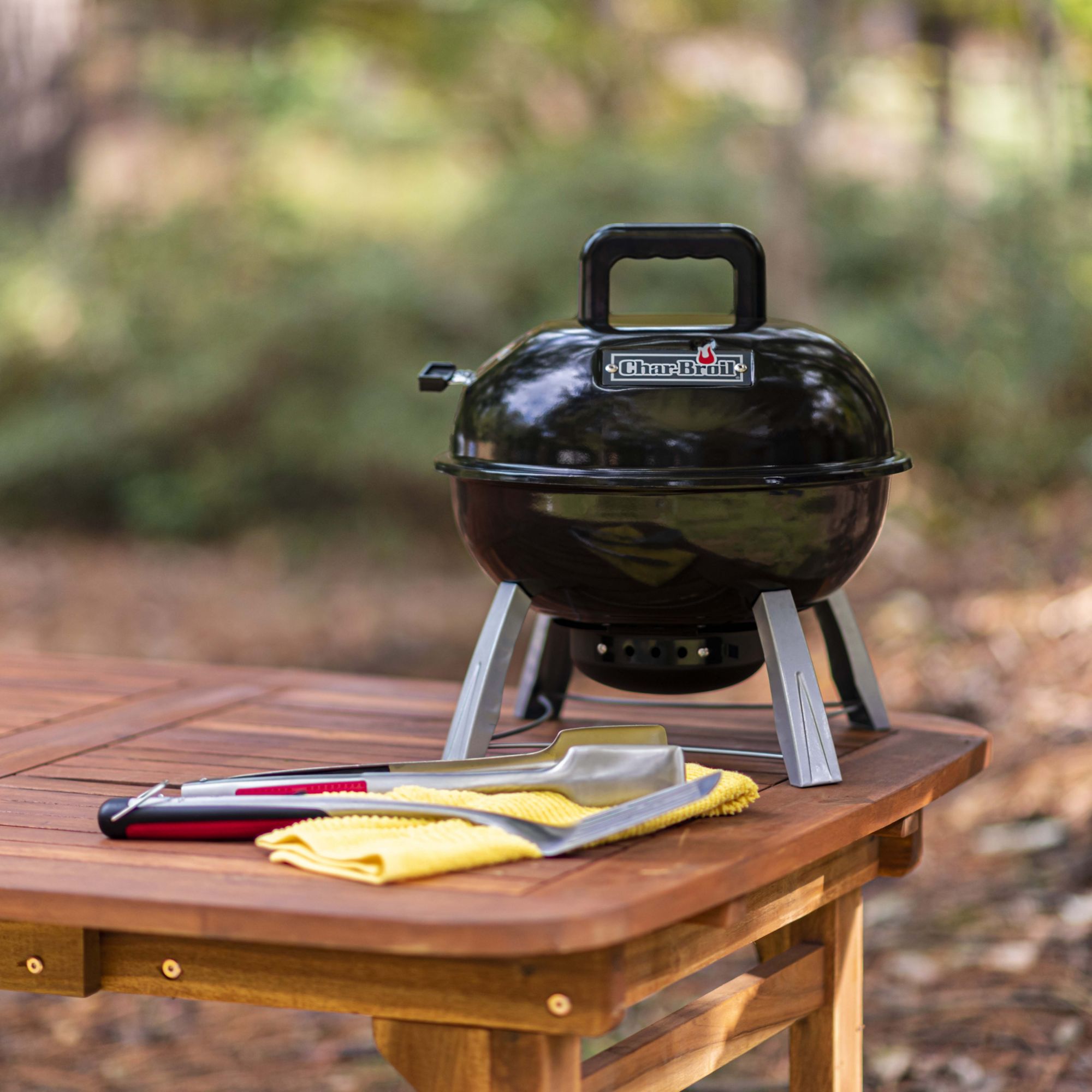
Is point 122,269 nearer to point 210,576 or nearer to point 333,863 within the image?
point 210,576

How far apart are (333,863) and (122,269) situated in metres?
5.41

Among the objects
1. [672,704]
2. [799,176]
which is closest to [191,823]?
[672,704]

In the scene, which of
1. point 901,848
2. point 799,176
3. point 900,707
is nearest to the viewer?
point 901,848

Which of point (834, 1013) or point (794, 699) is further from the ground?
point (794, 699)

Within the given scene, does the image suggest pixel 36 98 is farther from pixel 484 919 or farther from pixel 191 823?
pixel 484 919

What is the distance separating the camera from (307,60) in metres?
7.39

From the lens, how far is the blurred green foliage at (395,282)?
536 centimetres

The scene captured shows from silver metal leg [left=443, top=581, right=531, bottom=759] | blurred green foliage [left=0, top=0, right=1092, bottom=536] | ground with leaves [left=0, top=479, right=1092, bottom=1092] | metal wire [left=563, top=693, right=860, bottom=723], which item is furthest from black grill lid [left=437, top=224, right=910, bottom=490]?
blurred green foliage [left=0, top=0, right=1092, bottom=536]

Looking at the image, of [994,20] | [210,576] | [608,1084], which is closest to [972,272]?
[994,20]

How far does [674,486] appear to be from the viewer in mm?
1381

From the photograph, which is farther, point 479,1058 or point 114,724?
point 114,724

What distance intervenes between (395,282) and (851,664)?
15.0ft

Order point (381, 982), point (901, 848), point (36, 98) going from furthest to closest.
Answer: point (36, 98), point (901, 848), point (381, 982)

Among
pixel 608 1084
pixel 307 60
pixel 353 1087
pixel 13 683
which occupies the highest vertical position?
pixel 307 60
